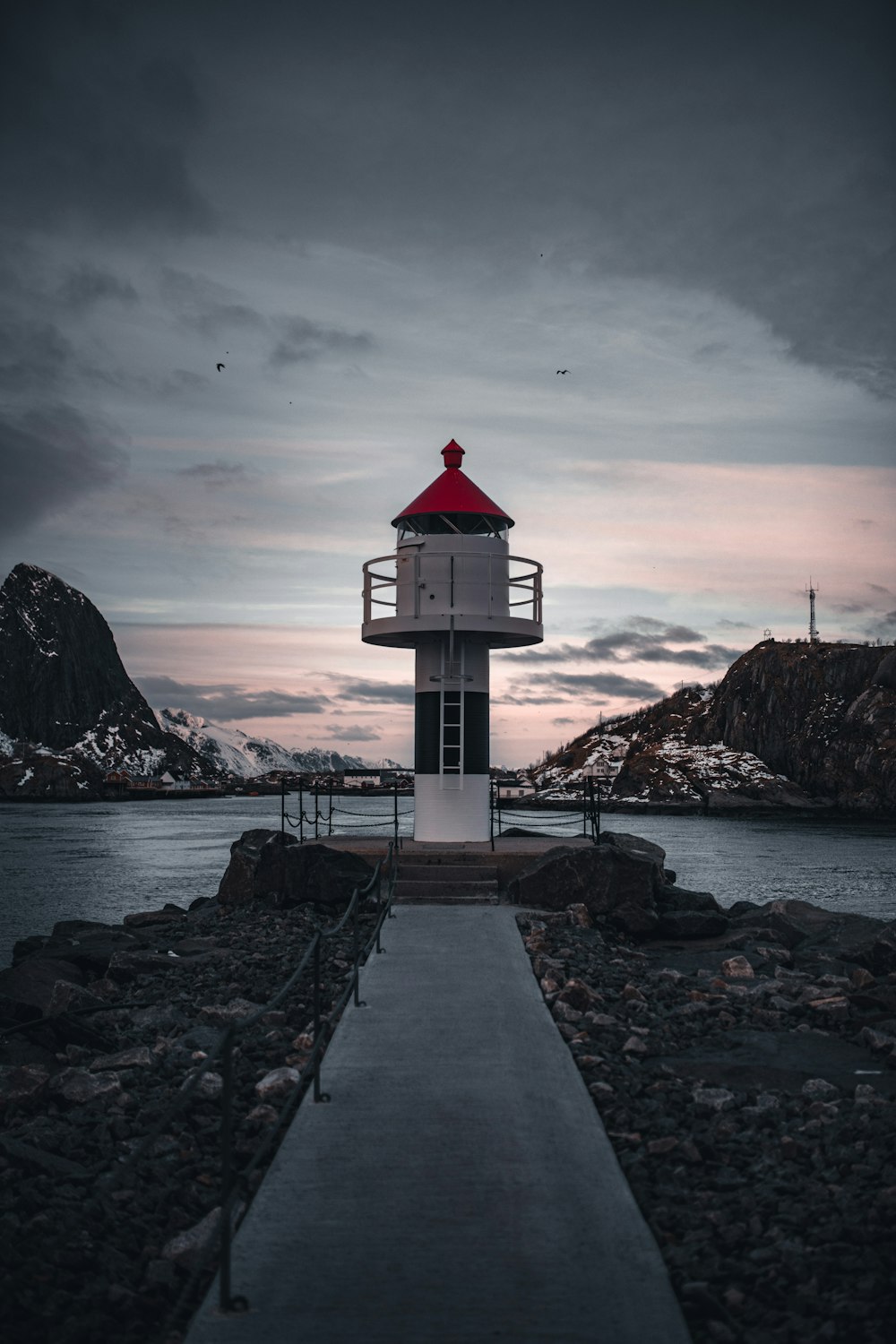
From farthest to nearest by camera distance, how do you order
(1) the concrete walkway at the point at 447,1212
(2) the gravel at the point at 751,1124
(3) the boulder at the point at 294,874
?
(3) the boulder at the point at 294,874
(2) the gravel at the point at 751,1124
(1) the concrete walkway at the point at 447,1212

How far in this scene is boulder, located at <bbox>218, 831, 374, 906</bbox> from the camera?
17.1 meters

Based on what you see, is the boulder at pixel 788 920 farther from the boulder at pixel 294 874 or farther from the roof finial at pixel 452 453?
the roof finial at pixel 452 453

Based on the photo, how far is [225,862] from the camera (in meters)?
51.5

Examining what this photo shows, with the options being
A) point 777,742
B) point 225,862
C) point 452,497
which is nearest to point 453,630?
point 452,497

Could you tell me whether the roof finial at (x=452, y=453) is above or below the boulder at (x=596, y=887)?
above

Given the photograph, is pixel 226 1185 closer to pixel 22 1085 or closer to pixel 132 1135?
pixel 132 1135

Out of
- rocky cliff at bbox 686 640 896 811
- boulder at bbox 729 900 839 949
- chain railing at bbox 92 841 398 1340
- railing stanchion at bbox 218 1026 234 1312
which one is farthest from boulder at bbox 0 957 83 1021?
rocky cliff at bbox 686 640 896 811

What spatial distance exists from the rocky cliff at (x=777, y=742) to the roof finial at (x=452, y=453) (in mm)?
82415

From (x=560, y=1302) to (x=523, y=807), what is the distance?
3903 inches

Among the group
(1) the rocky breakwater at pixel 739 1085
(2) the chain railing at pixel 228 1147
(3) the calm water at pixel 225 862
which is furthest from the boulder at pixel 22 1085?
(3) the calm water at pixel 225 862

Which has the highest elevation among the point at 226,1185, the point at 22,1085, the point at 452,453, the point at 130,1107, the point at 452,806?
the point at 452,453

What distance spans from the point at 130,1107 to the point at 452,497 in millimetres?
11858

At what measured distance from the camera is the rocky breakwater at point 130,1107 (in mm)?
5570

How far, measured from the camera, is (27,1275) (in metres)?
5.68
